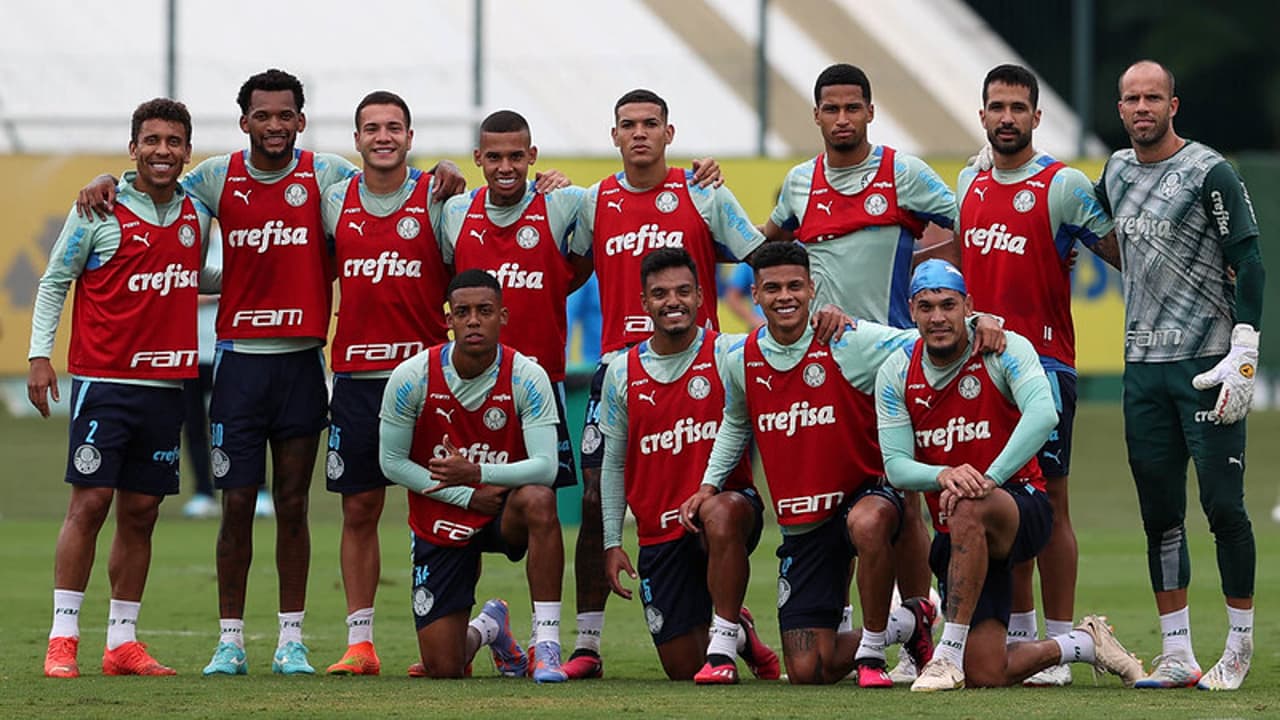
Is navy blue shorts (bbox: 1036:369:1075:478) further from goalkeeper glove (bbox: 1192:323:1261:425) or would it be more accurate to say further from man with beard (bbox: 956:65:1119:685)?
goalkeeper glove (bbox: 1192:323:1261:425)

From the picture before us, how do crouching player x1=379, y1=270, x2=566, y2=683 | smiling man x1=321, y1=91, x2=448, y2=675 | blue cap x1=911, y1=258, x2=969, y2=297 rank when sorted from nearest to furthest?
blue cap x1=911, y1=258, x2=969, y2=297
crouching player x1=379, y1=270, x2=566, y2=683
smiling man x1=321, y1=91, x2=448, y2=675

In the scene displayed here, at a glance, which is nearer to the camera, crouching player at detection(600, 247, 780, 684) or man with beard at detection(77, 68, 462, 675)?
crouching player at detection(600, 247, 780, 684)

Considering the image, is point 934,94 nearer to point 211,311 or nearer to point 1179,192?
point 211,311

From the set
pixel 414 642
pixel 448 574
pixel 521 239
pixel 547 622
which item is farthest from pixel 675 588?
pixel 414 642

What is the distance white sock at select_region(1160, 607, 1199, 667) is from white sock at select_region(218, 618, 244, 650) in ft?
11.6

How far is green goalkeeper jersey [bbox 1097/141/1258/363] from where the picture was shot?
888 cm

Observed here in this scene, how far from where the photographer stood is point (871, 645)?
888 centimetres

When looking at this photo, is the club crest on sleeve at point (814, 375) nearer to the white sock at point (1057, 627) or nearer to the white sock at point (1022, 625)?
the white sock at point (1022, 625)

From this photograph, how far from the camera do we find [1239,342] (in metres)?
8.77

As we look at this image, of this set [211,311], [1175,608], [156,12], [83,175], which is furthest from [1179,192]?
[156,12]

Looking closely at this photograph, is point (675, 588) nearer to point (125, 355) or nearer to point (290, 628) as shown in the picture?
point (290, 628)

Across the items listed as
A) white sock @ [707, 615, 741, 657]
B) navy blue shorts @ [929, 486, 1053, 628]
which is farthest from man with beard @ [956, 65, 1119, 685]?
white sock @ [707, 615, 741, 657]

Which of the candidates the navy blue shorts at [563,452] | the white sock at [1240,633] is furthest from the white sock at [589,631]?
the white sock at [1240,633]

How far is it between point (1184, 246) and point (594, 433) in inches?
95.9
